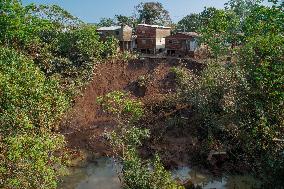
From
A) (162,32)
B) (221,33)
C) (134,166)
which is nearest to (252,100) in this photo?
(134,166)

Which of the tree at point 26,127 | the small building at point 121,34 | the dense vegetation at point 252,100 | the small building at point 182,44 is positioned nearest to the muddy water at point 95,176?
the tree at point 26,127

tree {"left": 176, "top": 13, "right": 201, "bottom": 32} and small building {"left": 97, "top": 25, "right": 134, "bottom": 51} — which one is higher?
tree {"left": 176, "top": 13, "right": 201, "bottom": 32}

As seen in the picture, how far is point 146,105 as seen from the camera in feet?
113

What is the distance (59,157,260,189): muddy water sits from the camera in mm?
25359

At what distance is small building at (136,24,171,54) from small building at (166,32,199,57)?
68.7 inches

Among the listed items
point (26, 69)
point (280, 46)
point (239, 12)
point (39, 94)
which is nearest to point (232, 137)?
point (280, 46)

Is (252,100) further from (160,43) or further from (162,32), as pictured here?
(162,32)

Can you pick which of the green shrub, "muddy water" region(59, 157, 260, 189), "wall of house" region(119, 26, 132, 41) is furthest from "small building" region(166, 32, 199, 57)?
the green shrub

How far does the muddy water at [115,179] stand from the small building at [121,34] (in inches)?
799

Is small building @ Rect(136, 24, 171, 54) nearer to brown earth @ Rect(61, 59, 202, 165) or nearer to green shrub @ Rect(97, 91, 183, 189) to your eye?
brown earth @ Rect(61, 59, 202, 165)

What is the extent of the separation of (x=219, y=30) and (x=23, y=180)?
30755mm

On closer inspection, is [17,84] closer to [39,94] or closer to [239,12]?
[39,94]

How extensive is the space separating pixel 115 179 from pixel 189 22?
4992 cm

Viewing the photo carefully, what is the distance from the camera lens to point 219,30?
4225 cm
